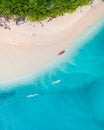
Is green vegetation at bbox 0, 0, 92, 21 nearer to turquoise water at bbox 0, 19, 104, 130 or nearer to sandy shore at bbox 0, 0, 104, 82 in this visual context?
sandy shore at bbox 0, 0, 104, 82

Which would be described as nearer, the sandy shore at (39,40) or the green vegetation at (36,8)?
the green vegetation at (36,8)

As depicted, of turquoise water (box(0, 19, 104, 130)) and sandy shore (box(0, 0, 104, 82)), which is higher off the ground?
sandy shore (box(0, 0, 104, 82))

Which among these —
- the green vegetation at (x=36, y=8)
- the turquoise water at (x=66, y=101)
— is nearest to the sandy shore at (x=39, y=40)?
the green vegetation at (x=36, y=8)

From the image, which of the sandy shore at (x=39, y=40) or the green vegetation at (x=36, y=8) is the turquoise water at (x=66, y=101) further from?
the green vegetation at (x=36, y=8)

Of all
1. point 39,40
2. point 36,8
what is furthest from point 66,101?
point 36,8

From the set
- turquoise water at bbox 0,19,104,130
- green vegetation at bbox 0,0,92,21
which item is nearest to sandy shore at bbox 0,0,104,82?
green vegetation at bbox 0,0,92,21

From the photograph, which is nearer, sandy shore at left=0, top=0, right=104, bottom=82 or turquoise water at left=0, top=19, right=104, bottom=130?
sandy shore at left=0, top=0, right=104, bottom=82

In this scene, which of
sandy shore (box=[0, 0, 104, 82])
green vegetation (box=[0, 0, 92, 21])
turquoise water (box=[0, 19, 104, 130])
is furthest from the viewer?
turquoise water (box=[0, 19, 104, 130])
